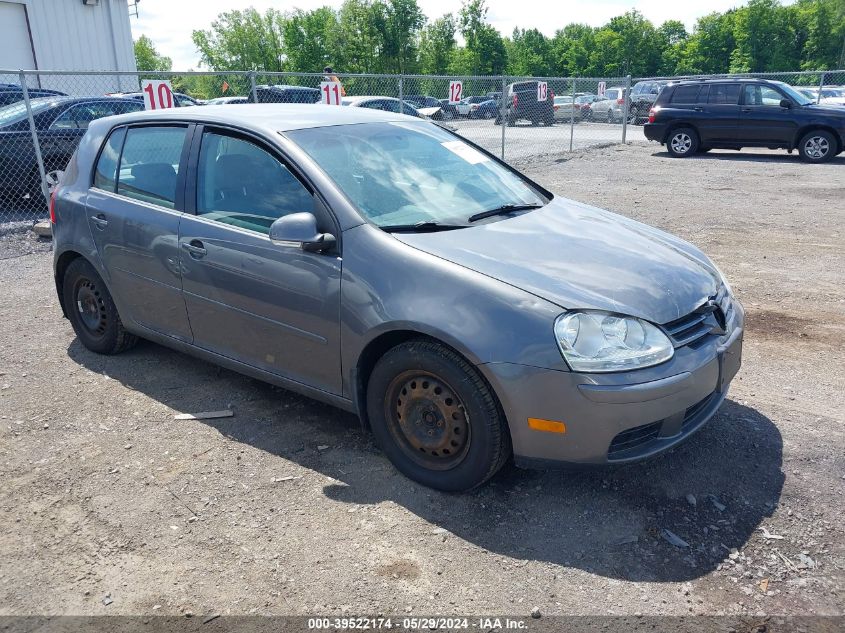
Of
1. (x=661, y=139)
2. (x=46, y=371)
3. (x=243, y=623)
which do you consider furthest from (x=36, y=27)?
(x=243, y=623)

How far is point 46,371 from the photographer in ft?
15.9

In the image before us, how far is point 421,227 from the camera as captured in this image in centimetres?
346

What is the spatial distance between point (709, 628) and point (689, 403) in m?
0.93

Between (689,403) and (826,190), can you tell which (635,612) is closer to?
(689,403)

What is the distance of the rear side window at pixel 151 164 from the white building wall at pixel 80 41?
1677 centimetres

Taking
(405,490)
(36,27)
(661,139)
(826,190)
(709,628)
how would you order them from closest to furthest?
(709,628) < (405,490) < (826,190) < (661,139) < (36,27)

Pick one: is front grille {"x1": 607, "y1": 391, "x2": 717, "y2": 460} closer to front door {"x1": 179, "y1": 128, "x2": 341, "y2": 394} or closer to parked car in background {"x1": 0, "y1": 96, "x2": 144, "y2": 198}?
front door {"x1": 179, "y1": 128, "x2": 341, "y2": 394}

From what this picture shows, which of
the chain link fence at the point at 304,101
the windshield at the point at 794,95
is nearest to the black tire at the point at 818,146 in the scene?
the windshield at the point at 794,95

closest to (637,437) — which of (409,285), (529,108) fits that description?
(409,285)

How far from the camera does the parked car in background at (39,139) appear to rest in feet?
32.6

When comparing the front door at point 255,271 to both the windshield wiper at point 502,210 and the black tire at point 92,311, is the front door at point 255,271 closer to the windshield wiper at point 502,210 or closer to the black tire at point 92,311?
the windshield wiper at point 502,210

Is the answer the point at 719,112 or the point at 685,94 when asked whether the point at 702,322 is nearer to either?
the point at 719,112

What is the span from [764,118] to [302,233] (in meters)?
15.4

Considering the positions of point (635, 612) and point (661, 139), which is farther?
point (661, 139)
